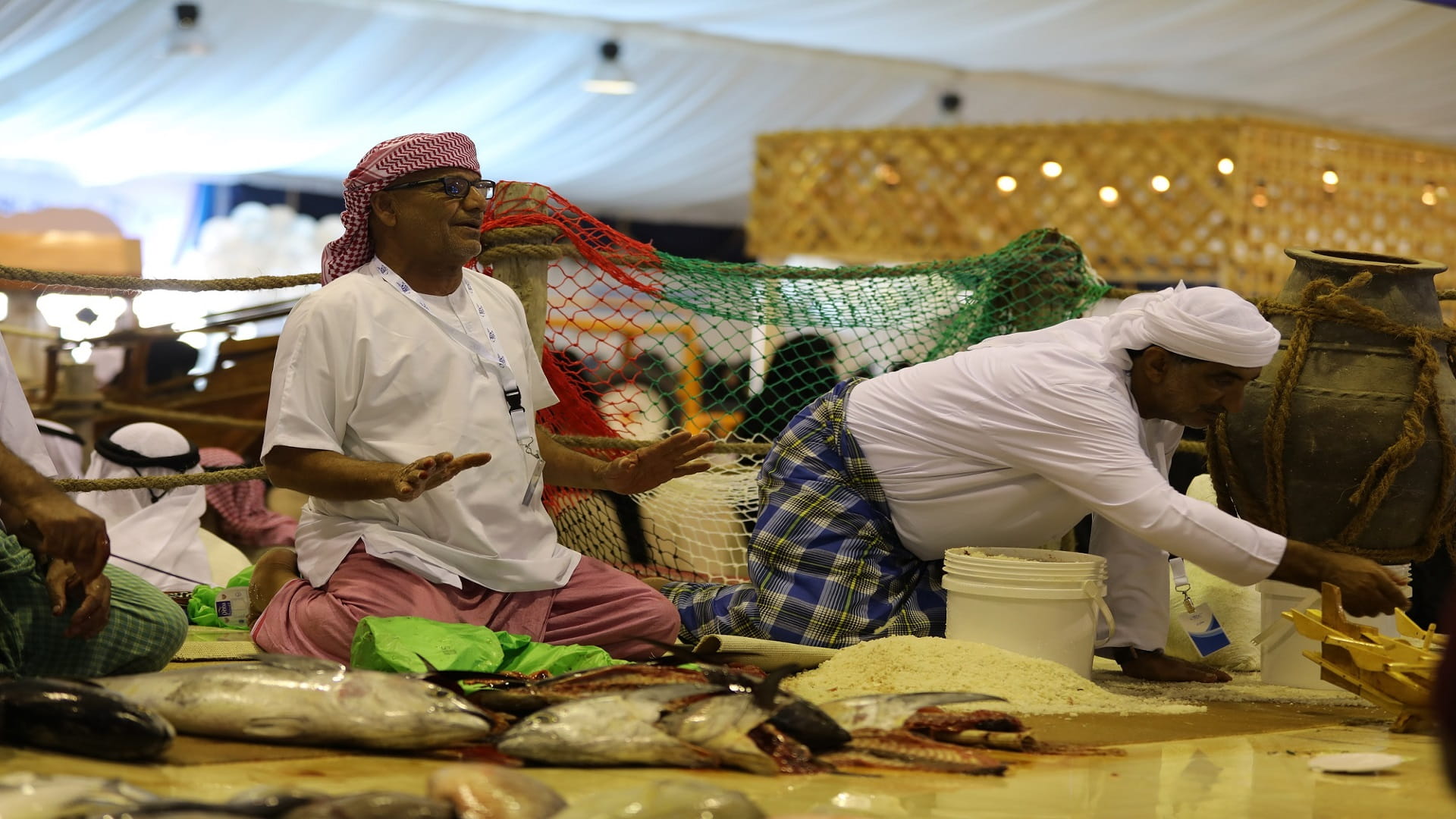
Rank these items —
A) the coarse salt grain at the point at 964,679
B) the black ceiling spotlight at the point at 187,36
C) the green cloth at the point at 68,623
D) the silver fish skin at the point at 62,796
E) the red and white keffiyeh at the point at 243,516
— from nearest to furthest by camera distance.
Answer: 1. the silver fish skin at the point at 62,796
2. the green cloth at the point at 68,623
3. the coarse salt grain at the point at 964,679
4. the red and white keffiyeh at the point at 243,516
5. the black ceiling spotlight at the point at 187,36

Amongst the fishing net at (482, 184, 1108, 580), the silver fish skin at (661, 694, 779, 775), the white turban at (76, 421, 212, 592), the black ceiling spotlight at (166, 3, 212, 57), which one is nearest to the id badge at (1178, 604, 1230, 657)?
the fishing net at (482, 184, 1108, 580)

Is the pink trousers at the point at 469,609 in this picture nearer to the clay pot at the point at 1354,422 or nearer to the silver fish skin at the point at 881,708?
the silver fish skin at the point at 881,708

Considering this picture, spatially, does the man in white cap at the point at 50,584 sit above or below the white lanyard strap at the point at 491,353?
below

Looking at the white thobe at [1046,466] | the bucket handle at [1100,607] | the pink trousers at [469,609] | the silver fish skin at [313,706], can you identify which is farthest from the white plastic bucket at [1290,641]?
the silver fish skin at [313,706]

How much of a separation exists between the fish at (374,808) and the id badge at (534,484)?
1.43 metres

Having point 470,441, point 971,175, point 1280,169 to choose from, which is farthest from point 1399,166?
point 470,441

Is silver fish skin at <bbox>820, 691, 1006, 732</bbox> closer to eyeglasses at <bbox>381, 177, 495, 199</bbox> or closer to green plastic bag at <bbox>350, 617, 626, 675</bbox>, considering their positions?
green plastic bag at <bbox>350, 617, 626, 675</bbox>

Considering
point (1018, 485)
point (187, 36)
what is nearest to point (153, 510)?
point (1018, 485)

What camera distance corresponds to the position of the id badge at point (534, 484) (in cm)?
332

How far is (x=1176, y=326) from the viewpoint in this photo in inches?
127

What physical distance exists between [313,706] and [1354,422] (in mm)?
2351

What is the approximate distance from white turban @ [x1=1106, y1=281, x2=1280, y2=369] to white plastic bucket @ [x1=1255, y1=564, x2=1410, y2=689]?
1.91 ft

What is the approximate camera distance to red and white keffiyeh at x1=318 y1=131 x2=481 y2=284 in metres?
3.22

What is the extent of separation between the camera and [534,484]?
3.36m
